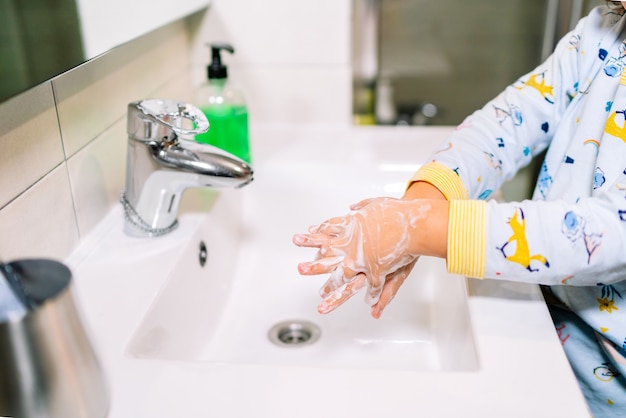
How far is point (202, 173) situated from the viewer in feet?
2.30

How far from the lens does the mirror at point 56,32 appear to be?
56cm

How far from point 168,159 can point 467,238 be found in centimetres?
34

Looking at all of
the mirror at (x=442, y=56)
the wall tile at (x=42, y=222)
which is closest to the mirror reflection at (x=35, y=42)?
the wall tile at (x=42, y=222)

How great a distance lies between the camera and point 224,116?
0.94 m

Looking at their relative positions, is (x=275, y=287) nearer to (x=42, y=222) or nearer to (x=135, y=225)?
(x=135, y=225)

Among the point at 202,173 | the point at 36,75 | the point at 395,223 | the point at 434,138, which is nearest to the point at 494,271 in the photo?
the point at 395,223

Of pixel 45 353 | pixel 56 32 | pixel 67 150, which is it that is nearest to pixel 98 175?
pixel 67 150

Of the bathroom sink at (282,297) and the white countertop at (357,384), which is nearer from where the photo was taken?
the white countertop at (357,384)

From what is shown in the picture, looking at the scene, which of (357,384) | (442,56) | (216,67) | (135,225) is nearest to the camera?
(357,384)

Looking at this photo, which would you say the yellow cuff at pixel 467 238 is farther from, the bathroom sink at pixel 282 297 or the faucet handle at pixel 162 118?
the faucet handle at pixel 162 118

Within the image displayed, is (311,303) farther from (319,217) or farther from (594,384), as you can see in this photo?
(594,384)

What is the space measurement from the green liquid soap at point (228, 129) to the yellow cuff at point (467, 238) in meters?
0.46

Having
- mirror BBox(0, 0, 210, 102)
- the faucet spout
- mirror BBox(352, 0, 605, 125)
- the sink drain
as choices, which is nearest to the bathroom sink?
the sink drain

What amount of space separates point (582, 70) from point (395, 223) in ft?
1.02
